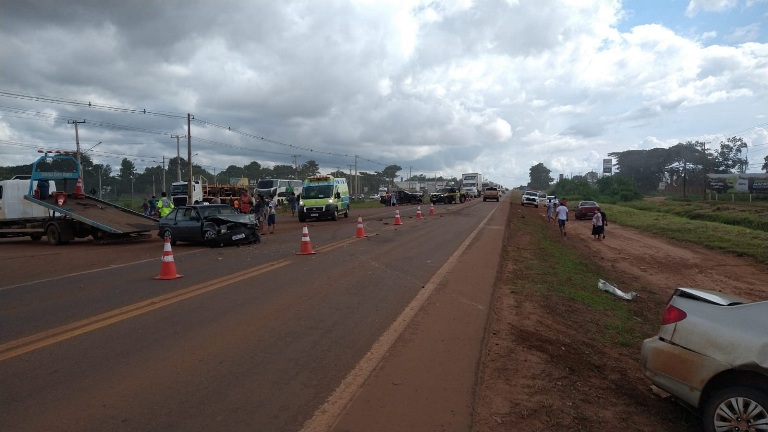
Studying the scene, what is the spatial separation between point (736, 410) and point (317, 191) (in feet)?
91.9

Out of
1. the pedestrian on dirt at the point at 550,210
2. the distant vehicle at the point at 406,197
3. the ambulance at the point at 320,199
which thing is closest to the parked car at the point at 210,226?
the ambulance at the point at 320,199

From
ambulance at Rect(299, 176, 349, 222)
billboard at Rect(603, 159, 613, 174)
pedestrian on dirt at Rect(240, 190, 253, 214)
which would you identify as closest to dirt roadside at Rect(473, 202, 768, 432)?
pedestrian on dirt at Rect(240, 190, 253, 214)

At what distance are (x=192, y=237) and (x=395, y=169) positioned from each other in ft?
493

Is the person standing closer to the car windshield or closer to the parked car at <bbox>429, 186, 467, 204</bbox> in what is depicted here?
the car windshield

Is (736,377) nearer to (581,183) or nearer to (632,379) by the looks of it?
(632,379)

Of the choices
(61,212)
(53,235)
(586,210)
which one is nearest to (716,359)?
(61,212)

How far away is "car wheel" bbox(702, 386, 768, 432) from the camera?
3799 millimetres

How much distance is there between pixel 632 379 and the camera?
18.4 ft

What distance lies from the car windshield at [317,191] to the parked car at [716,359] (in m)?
26.8

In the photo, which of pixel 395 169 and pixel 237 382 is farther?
pixel 395 169

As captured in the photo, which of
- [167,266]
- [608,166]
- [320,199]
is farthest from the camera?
[608,166]

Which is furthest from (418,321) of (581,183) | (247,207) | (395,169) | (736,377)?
(395,169)

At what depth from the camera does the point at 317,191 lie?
31.0m

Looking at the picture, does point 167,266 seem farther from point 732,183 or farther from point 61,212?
point 732,183
